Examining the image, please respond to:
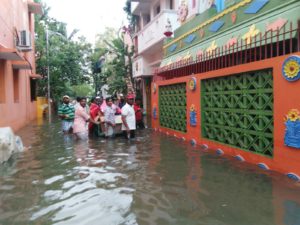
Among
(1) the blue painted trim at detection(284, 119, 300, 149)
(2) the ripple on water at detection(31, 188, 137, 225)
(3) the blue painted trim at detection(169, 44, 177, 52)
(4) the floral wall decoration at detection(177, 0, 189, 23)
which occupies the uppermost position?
(4) the floral wall decoration at detection(177, 0, 189, 23)

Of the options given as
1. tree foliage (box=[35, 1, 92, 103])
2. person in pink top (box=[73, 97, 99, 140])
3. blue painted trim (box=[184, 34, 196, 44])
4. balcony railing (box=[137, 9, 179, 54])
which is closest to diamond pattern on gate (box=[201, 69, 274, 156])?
blue painted trim (box=[184, 34, 196, 44])

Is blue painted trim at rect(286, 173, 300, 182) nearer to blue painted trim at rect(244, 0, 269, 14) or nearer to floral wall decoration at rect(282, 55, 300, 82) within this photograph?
floral wall decoration at rect(282, 55, 300, 82)

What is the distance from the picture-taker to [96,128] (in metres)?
11.8

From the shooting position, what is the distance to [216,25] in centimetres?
962

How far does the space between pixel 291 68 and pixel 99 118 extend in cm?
730

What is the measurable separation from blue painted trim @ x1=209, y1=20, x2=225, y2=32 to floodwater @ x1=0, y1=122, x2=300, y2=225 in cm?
368

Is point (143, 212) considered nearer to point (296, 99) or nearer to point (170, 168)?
point (170, 168)

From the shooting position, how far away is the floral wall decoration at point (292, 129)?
213 inches

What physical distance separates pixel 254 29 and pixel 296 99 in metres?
2.62

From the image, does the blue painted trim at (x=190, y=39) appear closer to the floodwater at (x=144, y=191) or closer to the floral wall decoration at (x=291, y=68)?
the floodwater at (x=144, y=191)

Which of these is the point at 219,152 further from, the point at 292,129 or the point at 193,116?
the point at 292,129

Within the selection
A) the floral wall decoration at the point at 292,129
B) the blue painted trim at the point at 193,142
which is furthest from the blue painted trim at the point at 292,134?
the blue painted trim at the point at 193,142

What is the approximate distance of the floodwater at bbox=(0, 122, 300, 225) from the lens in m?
4.12

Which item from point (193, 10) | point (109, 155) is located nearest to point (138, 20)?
point (193, 10)
